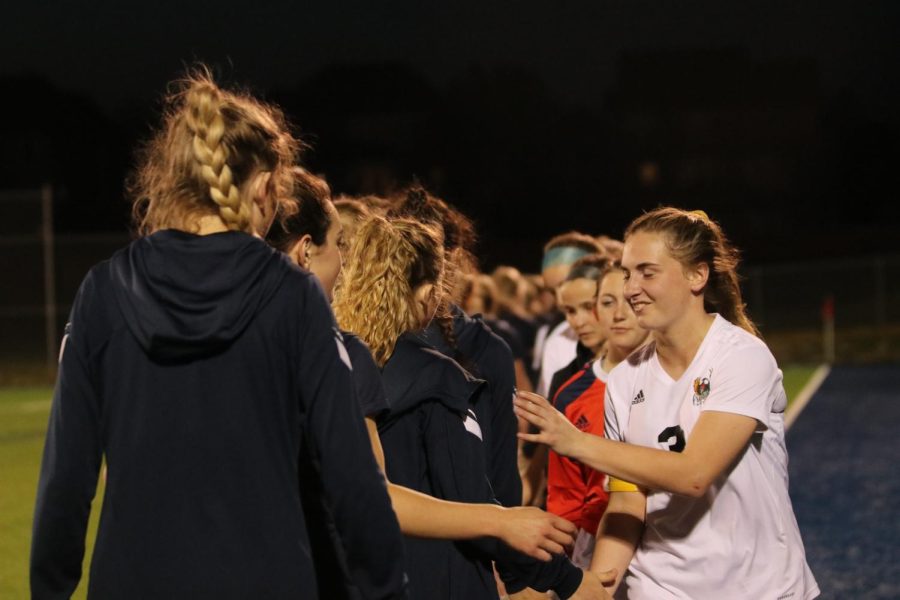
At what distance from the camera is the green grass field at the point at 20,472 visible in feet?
26.5

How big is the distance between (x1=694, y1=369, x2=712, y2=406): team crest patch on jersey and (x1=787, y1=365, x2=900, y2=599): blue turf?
4.29 meters

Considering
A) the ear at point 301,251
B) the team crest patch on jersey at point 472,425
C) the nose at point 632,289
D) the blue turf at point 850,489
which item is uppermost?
the ear at point 301,251

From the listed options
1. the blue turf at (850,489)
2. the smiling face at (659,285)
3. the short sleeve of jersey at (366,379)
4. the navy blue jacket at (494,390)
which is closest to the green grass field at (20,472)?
the blue turf at (850,489)

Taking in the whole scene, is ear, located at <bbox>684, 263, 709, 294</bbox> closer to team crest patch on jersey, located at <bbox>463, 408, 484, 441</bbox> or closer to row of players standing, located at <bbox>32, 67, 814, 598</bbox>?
team crest patch on jersey, located at <bbox>463, 408, 484, 441</bbox>

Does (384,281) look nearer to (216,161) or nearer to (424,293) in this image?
(424,293)

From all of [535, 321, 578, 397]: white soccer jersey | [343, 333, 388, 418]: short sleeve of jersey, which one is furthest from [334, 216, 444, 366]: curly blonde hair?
[535, 321, 578, 397]: white soccer jersey

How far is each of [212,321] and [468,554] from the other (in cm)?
115

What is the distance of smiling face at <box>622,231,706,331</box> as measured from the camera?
3361 mm

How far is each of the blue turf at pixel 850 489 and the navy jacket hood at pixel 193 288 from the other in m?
5.61

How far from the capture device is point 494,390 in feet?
14.2

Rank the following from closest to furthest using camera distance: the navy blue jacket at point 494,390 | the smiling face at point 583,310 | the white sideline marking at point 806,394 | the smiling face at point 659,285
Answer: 1. the smiling face at point 659,285
2. the navy blue jacket at point 494,390
3. the smiling face at point 583,310
4. the white sideline marking at point 806,394

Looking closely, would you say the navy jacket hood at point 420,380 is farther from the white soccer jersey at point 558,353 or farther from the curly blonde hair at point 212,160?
the white soccer jersey at point 558,353

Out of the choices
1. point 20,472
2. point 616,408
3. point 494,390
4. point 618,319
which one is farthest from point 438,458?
point 20,472

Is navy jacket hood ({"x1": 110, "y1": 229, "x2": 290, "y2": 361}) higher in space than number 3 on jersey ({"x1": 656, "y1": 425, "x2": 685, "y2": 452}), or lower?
higher
